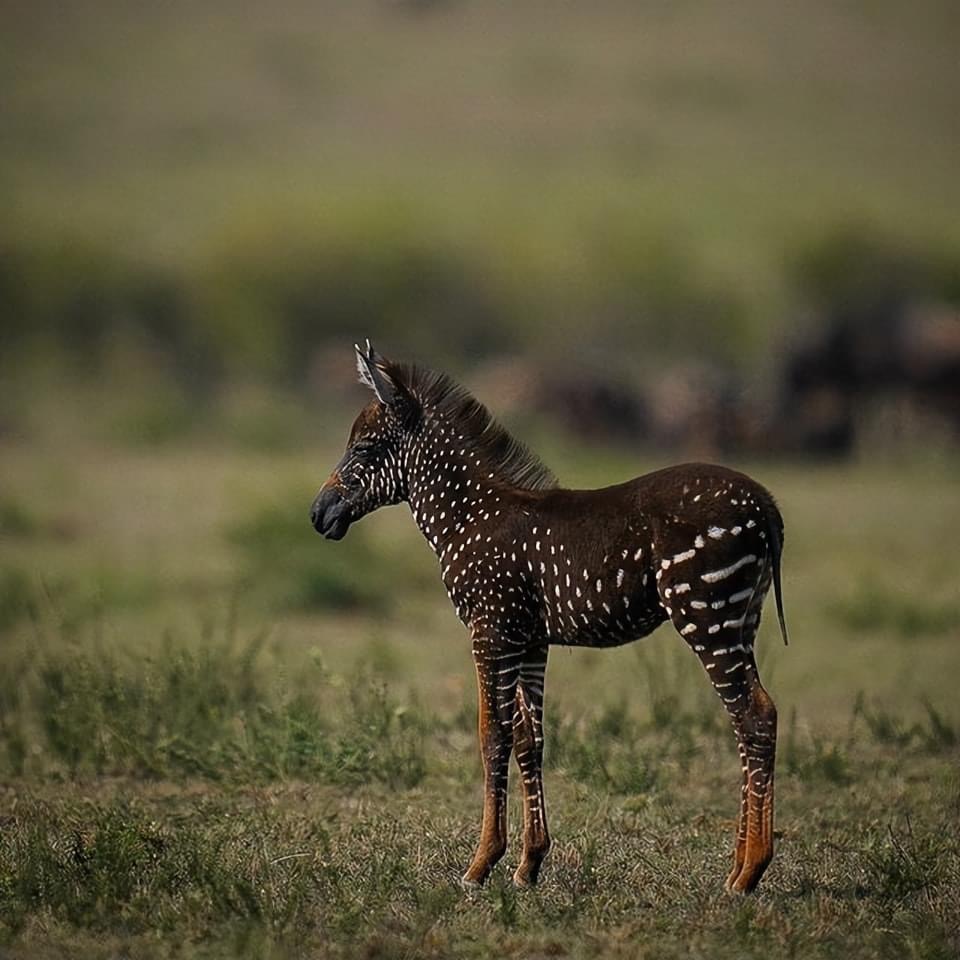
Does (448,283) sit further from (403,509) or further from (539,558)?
(539,558)

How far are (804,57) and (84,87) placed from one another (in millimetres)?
27644

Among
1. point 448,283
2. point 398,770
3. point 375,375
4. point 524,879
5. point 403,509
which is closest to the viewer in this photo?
point 524,879

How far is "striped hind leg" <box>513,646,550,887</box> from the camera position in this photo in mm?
7617

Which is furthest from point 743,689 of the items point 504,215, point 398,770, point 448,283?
point 504,215

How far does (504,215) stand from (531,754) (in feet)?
173

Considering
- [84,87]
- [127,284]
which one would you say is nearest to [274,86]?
[84,87]

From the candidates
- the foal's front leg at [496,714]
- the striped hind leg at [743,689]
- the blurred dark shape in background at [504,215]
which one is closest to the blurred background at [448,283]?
the blurred dark shape in background at [504,215]

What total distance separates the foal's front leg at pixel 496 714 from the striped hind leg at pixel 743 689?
82cm

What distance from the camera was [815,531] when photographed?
18750 millimetres

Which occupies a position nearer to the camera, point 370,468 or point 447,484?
point 447,484

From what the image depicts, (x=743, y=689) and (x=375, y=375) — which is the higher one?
(x=375, y=375)

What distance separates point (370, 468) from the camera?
26.9 feet

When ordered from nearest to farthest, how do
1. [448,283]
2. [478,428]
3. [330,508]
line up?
[478,428] < [330,508] < [448,283]

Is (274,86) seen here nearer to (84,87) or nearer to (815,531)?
(84,87)
